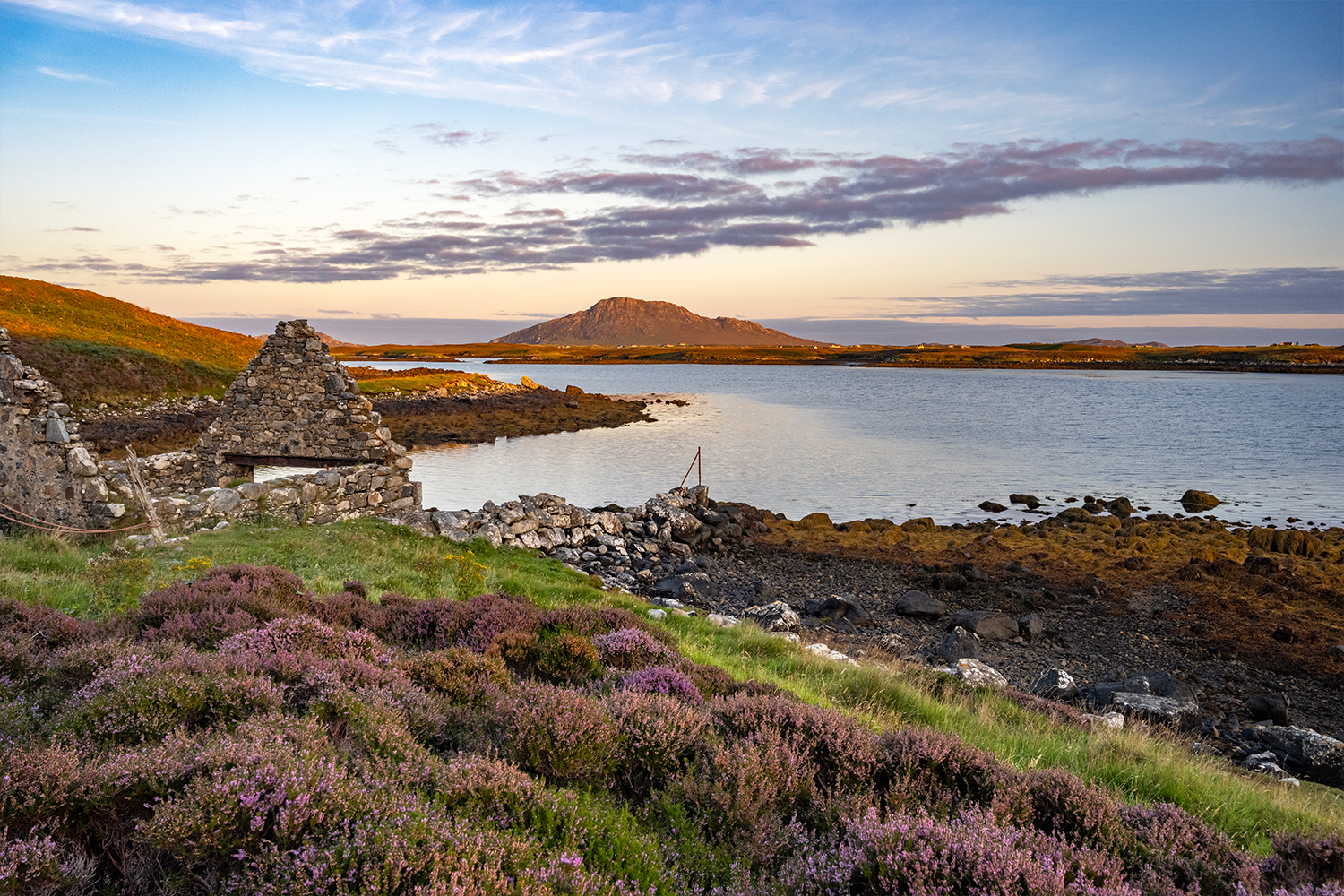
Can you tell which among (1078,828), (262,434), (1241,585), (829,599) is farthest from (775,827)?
(1241,585)

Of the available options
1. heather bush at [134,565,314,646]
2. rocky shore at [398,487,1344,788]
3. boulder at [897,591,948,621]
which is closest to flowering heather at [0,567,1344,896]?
heather bush at [134,565,314,646]

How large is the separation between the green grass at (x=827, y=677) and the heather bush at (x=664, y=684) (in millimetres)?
2050

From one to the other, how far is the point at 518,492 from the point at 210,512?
16.4 metres

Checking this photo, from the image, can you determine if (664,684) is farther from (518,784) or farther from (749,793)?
(518,784)

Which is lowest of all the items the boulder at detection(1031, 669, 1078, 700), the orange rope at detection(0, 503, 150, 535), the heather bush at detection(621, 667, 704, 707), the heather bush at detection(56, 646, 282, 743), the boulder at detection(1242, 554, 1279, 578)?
the boulder at detection(1031, 669, 1078, 700)

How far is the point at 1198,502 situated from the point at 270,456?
36.0 meters

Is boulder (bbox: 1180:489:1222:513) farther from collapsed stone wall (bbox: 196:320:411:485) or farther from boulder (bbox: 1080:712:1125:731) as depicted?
collapsed stone wall (bbox: 196:320:411:485)

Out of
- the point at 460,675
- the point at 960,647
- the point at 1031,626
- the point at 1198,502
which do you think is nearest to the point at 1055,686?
the point at 960,647

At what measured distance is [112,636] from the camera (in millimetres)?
5727

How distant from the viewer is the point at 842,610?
1734 cm

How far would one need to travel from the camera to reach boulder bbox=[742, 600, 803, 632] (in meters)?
14.6

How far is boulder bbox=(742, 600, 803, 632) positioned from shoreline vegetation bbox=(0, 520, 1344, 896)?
7395 millimetres

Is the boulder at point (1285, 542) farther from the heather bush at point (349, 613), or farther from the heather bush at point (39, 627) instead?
the heather bush at point (39, 627)

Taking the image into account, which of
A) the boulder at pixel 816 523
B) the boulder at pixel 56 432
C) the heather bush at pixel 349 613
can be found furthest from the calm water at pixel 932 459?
the heather bush at pixel 349 613
